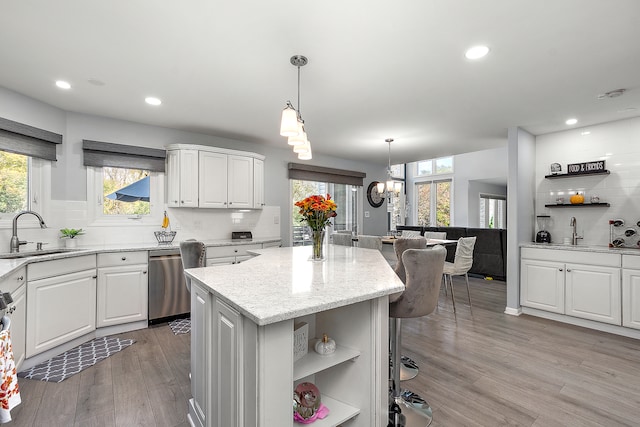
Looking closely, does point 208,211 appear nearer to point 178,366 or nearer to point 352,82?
point 178,366

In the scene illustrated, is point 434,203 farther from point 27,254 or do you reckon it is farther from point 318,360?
point 27,254

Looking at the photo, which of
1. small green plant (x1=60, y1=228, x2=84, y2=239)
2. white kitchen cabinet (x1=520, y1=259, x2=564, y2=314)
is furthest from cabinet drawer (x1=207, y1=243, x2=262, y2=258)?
white kitchen cabinet (x1=520, y1=259, x2=564, y2=314)

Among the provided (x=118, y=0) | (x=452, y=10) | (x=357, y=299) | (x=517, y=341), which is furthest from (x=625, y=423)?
(x=118, y=0)

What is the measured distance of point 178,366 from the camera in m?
2.63

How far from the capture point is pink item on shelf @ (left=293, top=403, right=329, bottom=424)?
1402 mm

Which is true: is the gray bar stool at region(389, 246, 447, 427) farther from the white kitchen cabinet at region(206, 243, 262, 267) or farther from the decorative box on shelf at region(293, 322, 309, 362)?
the white kitchen cabinet at region(206, 243, 262, 267)

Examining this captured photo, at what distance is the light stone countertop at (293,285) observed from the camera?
3.95ft

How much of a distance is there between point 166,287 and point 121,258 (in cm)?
58

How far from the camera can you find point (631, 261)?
3.26 metres

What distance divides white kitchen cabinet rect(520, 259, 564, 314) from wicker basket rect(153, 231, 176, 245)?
4.55 meters

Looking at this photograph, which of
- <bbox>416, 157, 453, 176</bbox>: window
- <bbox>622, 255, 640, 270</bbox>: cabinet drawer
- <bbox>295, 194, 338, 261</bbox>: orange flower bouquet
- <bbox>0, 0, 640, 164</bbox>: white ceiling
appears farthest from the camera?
<bbox>416, 157, 453, 176</bbox>: window

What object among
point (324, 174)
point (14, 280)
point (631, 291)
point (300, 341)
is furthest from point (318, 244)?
point (324, 174)

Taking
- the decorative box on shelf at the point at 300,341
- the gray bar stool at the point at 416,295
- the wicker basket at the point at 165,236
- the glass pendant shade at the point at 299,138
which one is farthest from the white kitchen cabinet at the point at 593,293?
the wicker basket at the point at 165,236

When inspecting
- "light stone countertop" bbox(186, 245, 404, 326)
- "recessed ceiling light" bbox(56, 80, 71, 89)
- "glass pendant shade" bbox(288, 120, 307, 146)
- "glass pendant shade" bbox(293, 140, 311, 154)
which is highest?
"recessed ceiling light" bbox(56, 80, 71, 89)
